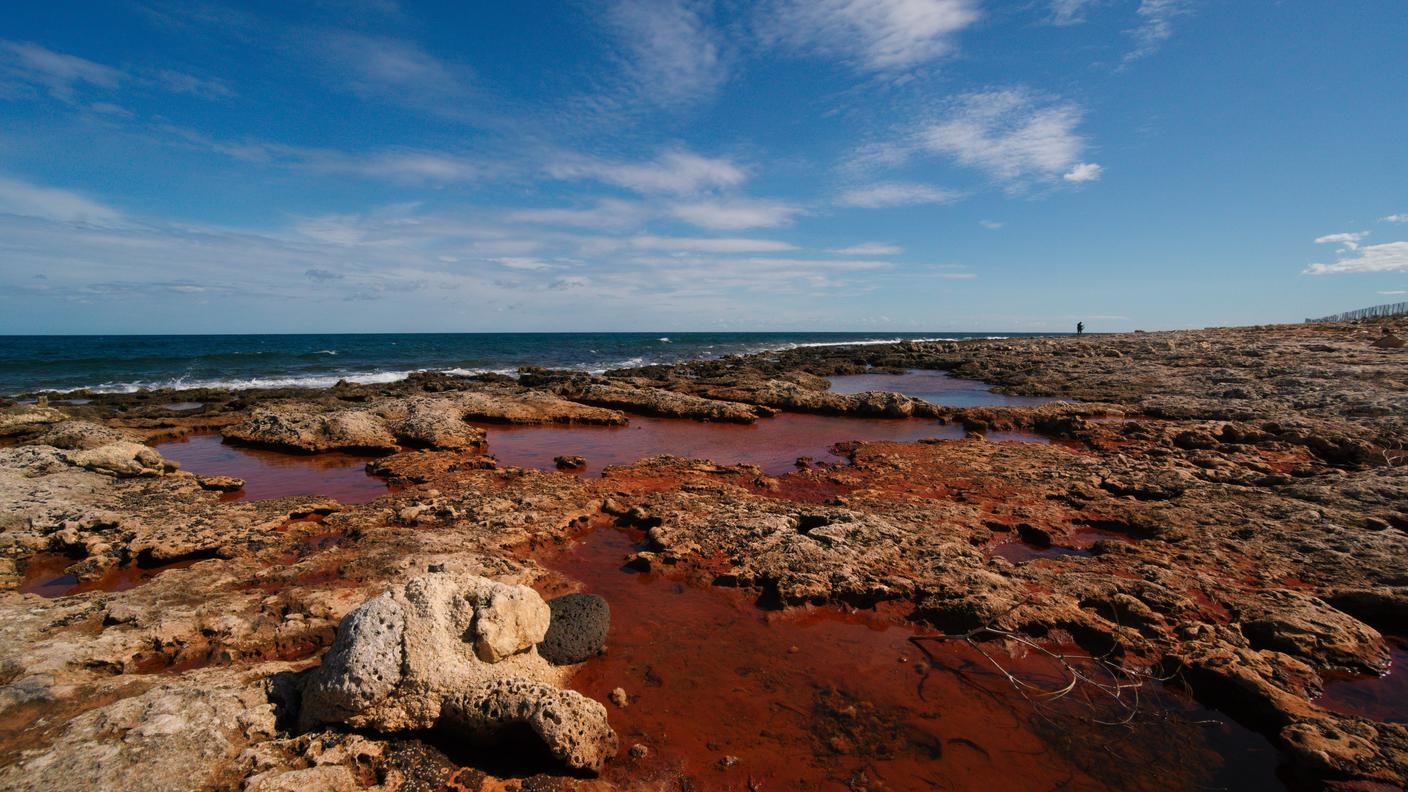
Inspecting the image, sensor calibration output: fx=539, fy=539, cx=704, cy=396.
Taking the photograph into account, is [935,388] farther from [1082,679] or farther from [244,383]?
[244,383]

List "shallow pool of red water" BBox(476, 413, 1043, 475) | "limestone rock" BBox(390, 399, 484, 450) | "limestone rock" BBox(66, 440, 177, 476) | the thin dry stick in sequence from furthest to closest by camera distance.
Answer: "limestone rock" BBox(390, 399, 484, 450)
"shallow pool of red water" BBox(476, 413, 1043, 475)
"limestone rock" BBox(66, 440, 177, 476)
the thin dry stick

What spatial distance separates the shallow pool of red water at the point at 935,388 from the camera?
19.2 m

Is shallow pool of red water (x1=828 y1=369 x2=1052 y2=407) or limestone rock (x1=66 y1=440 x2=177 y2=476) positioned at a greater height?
limestone rock (x1=66 y1=440 x2=177 y2=476)

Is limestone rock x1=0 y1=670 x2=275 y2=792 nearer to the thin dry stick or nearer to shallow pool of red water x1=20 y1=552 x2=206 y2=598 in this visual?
shallow pool of red water x1=20 y1=552 x2=206 y2=598

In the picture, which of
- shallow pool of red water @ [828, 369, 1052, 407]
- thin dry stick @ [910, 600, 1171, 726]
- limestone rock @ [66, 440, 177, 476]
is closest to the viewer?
thin dry stick @ [910, 600, 1171, 726]

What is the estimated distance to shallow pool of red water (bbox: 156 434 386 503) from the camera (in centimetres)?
868

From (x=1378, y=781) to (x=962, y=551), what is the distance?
10.3 ft

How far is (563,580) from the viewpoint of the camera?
580 cm

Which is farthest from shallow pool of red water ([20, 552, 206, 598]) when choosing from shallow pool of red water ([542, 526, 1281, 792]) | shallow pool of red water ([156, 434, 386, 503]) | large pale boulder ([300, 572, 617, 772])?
shallow pool of red water ([542, 526, 1281, 792])

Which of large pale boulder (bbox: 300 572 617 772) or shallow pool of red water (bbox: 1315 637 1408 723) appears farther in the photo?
shallow pool of red water (bbox: 1315 637 1408 723)

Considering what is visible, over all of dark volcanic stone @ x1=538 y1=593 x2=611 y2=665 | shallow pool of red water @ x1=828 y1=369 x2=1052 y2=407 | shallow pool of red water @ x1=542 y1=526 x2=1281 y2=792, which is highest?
shallow pool of red water @ x1=828 y1=369 x2=1052 y2=407

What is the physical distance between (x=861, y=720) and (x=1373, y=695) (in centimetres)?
398

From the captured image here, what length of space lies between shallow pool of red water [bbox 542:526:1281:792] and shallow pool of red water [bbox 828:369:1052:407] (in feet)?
45.8

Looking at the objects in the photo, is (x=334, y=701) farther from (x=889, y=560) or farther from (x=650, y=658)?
(x=889, y=560)
